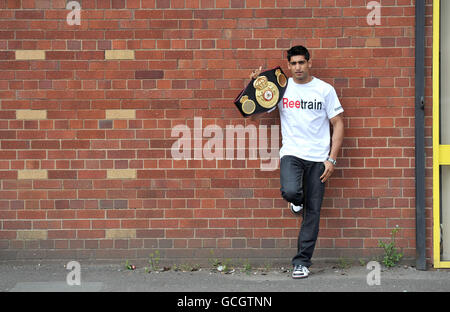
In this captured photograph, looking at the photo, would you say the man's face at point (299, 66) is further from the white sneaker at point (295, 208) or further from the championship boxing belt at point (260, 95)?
the white sneaker at point (295, 208)

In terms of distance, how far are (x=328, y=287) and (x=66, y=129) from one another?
2806 mm

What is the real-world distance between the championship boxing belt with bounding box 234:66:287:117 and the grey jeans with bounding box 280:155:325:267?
0.50 meters

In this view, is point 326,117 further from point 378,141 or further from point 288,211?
point 288,211

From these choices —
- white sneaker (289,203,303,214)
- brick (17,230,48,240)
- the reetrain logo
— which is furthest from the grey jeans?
brick (17,230,48,240)

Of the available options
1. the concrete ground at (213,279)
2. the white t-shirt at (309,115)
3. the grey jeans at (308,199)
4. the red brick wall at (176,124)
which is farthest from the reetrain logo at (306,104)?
the concrete ground at (213,279)

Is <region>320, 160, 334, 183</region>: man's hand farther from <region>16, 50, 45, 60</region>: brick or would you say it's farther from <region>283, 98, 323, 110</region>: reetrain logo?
<region>16, 50, 45, 60</region>: brick

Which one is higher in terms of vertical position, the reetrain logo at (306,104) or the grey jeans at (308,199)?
the reetrain logo at (306,104)

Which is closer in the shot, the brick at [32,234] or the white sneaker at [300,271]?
the white sneaker at [300,271]

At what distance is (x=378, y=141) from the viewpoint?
229 inches

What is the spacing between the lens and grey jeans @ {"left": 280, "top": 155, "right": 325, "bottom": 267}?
547cm

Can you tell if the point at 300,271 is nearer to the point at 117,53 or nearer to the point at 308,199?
the point at 308,199

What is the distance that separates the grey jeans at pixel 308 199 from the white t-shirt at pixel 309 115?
76 millimetres

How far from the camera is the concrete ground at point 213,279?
17.0ft

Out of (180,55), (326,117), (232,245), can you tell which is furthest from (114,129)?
(326,117)
